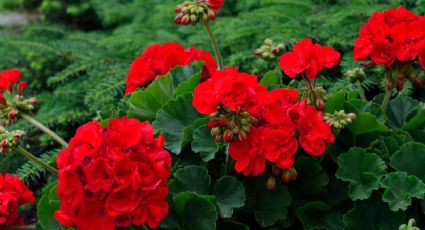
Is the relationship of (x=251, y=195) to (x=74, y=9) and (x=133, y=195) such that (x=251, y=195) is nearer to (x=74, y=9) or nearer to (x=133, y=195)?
(x=133, y=195)

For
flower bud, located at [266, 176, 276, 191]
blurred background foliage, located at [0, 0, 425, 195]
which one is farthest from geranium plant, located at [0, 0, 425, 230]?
blurred background foliage, located at [0, 0, 425, 195]

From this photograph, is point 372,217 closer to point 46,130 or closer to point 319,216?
point 319,216

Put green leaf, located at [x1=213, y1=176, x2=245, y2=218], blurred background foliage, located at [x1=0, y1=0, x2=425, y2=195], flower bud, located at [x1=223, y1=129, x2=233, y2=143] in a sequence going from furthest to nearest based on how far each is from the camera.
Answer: blurred background foliage, located at [x1=0, y1=0, x2=425, y2=195] < green leaf, located at [x1=213, y1=176, x2=245, y2=218] < flower bud, located at [x1=223, y1=129, x2=233, y2=143]

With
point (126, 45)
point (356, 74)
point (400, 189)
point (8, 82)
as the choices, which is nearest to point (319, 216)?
point (400, 189)

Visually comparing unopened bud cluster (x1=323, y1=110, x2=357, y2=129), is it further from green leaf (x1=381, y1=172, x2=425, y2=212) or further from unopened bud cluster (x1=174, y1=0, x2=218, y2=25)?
unopened bud cluster (x1=174, y1=0, x2=218, y2=25)

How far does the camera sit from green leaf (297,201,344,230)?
4.69 feet

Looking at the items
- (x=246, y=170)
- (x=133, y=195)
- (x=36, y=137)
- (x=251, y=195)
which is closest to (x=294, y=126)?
(x=246, y=170)

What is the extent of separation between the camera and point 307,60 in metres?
1.39

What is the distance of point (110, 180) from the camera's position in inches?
45.0

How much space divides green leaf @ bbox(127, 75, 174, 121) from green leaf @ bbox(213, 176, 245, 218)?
29cm

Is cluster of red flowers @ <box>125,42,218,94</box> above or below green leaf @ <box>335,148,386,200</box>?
above

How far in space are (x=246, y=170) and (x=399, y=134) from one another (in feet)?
1.51

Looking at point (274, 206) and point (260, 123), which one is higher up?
point (260, 123)

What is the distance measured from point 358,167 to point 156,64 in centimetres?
58
